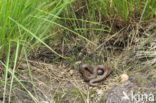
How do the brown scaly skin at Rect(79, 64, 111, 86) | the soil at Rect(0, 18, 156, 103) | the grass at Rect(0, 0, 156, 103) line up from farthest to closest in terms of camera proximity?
the brown scaly skin at Rect(79, 64, 111, 86)
the soil at Rect(0, 18, 156, 103)
the grass at Rect(0, 0, 156, 103)

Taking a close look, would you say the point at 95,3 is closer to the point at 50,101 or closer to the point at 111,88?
the point at 111,88

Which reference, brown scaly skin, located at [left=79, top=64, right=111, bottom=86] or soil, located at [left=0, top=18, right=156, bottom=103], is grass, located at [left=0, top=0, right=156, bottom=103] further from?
brown scaly skin, located at [left=79, top=64, right=111, bottom=86]

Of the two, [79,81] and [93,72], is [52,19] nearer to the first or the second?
[79,81]

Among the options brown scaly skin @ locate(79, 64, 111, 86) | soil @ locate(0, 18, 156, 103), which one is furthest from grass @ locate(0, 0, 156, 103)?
brown scaly skin @ locate(79, 64, 111, 86)

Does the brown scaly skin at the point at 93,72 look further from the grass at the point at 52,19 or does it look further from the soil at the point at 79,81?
the grass at the point at 52,19

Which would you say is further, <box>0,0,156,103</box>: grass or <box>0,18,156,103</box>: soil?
<box>0,18,156,103</box>: soil

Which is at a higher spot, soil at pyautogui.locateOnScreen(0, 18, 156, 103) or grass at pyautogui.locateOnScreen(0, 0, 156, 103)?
grass at pyautogui.locateOnScreen(0, 0, 156, 103)

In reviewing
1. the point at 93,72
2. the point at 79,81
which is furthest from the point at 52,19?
the point at 93,72

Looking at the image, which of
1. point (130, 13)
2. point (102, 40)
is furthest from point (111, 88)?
point (130, 13)
